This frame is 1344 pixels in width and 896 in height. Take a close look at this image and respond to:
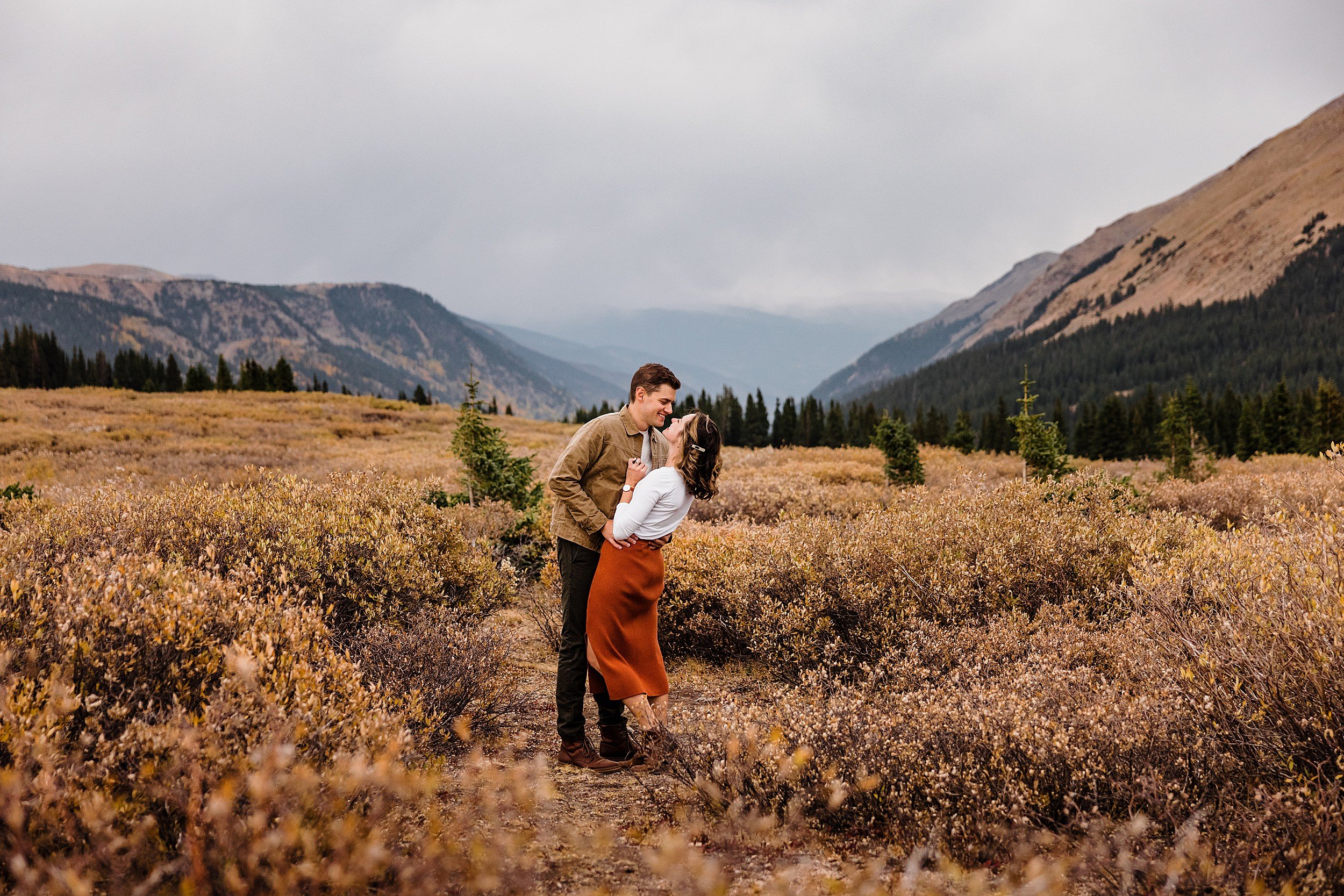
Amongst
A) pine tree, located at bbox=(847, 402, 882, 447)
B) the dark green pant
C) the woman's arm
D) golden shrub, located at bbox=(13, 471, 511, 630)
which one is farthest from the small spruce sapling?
the woman's arm

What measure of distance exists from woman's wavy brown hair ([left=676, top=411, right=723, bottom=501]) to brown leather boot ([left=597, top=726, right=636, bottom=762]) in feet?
5.95

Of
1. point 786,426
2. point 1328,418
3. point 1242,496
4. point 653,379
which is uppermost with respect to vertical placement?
point 786,426

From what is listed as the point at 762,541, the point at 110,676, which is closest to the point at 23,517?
the point at 110,676

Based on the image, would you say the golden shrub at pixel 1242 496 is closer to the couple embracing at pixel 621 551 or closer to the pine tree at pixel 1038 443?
the pine tree at pixel 1038 443

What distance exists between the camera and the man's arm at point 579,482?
484 centimetres

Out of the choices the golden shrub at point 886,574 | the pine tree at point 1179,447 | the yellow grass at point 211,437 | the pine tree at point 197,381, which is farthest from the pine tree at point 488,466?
the pine tree at point 197,381

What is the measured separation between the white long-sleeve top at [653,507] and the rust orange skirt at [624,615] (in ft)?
0.47

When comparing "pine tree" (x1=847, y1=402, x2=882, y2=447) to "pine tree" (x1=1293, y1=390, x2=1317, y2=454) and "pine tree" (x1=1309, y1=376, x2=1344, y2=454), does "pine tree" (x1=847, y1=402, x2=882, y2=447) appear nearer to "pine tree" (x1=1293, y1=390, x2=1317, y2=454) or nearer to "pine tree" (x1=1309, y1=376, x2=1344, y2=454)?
"pine tree" (x1=1293, y1=390, x2=1317, y2=454)

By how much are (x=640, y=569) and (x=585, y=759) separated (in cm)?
140

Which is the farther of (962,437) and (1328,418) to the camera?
(962,437)

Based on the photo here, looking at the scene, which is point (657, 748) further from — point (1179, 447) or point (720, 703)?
point (1179, 447)

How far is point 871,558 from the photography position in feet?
23.9

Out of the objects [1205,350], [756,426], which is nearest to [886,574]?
[756,426]

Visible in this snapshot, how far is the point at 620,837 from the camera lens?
3.77m
